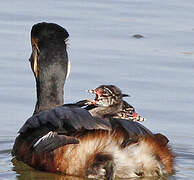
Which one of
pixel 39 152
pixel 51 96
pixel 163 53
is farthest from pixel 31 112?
pixel 163 53

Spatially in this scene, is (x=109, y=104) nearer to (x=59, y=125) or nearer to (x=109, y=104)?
(x=109, y=104)

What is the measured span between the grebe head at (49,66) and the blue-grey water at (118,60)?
585 mm

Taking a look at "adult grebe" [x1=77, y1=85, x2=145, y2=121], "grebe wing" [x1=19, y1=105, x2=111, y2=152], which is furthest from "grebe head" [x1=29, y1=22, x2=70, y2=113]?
"grebe wing" [x1=19, y1=105, x2=111, y2=152]

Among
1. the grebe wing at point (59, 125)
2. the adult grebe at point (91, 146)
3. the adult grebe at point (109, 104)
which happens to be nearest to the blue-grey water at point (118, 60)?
the adult grebe at point (91, 146)

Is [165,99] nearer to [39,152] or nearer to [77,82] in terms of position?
[77,82]

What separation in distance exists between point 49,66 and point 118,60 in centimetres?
254

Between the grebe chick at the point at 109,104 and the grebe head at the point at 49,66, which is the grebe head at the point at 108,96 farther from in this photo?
the grebe head at the point at 49,66

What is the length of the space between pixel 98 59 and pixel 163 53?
2.93 ft

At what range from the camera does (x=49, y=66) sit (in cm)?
1004

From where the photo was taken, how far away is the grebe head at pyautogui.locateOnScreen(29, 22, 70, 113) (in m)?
9.95

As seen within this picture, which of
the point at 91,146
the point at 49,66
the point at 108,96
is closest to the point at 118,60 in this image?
the point at 49,66

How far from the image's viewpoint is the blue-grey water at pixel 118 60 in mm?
10445

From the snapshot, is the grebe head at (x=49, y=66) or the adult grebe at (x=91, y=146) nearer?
the adult grebe at (x=91, y=146)

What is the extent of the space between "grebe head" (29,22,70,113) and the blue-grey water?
0.58 m
